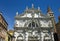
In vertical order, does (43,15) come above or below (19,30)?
A: above

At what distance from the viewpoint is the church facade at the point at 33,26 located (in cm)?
2591

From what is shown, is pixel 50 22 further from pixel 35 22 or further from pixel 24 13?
pixel 24 13

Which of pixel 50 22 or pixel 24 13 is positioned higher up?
pixel 24 13

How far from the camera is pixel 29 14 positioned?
91.8ft

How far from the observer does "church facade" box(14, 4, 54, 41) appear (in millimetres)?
25906

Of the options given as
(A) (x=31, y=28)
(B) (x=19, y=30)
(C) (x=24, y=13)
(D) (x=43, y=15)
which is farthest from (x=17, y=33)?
(D) (x=43, y=15)

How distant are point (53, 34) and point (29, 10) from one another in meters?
8.28

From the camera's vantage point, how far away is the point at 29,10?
93.1 feet

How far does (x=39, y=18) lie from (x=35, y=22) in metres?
1.49

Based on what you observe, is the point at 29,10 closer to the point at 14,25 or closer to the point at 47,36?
the point at 14,25

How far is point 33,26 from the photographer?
26984 millimetres

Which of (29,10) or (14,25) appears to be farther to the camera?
(29,10)

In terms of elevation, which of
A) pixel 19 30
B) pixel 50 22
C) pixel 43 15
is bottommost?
pixel 19 30

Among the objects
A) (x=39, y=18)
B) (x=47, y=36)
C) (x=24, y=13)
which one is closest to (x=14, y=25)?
(x=24, y=13)
